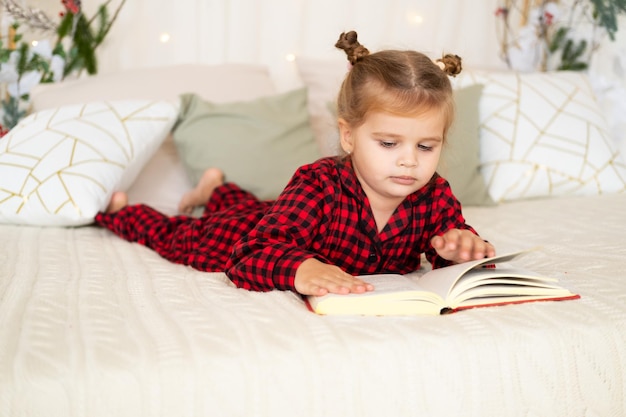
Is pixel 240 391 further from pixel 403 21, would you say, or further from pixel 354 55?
pixel 403 21

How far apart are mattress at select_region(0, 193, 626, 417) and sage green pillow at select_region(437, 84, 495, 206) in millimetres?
783

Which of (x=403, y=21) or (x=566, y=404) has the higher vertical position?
(x=403, y=21)

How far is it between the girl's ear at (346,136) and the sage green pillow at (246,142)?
573mm

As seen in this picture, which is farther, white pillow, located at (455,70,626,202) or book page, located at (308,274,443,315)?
white pillow, located at (455,70,626,202)

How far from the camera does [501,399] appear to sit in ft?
3.29

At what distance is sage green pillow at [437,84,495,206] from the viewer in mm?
2039

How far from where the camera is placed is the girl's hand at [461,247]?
1.29 meters

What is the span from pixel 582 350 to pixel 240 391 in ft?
1.62

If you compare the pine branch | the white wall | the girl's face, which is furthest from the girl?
the pine branch

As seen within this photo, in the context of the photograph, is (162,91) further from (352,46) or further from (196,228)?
(352,46)

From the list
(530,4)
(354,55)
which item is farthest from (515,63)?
(354,55)

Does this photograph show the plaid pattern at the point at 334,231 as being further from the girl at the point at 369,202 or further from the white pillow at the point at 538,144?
the white pillow at the point at 538,144

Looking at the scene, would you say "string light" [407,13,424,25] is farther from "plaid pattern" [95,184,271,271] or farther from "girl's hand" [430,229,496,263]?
"girl's hand" [430,229,496,263]

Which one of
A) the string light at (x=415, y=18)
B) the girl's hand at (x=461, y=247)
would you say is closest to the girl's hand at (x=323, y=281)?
the girl's hand at (x=461, y=247)
